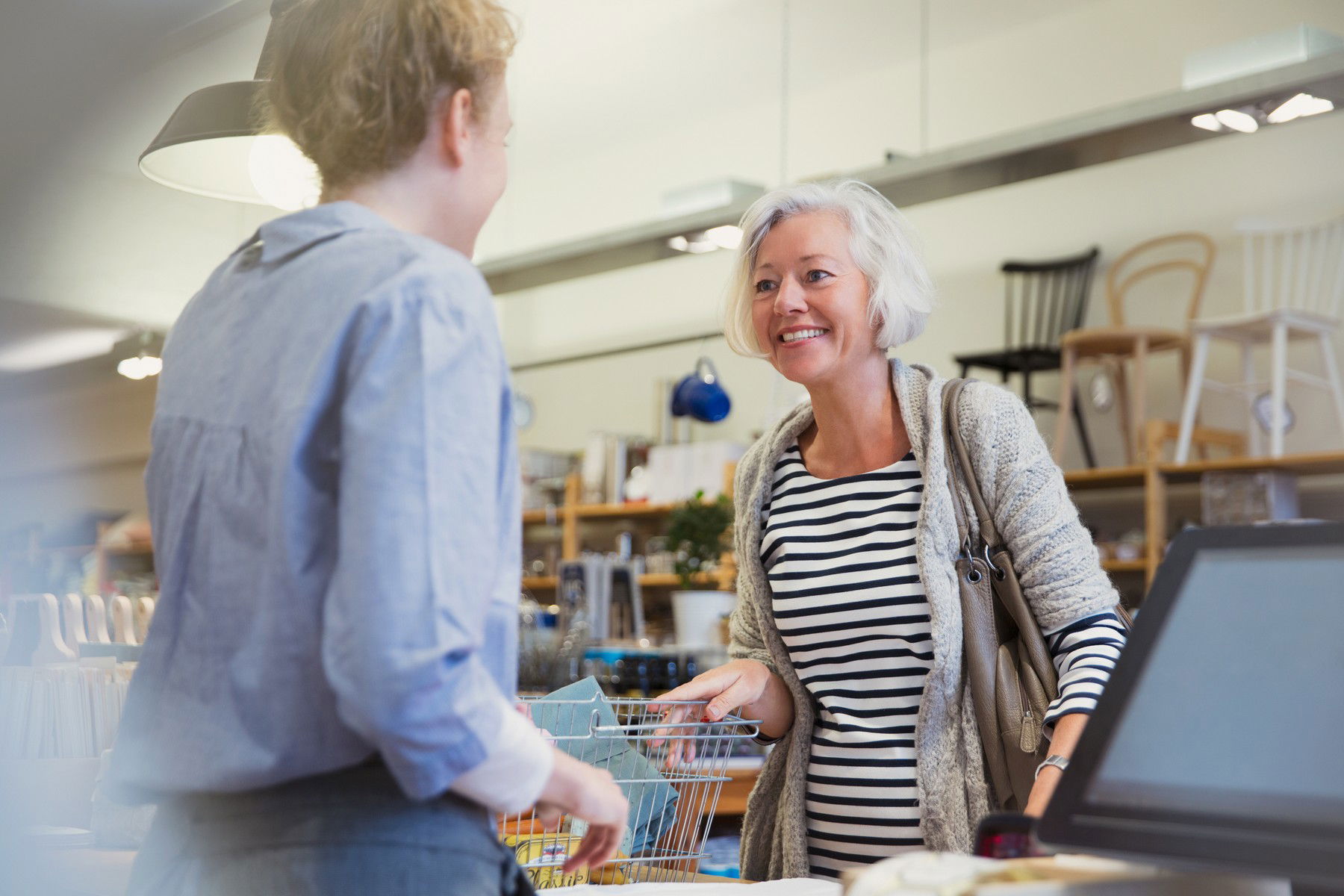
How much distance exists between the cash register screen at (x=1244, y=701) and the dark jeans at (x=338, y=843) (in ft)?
1.27

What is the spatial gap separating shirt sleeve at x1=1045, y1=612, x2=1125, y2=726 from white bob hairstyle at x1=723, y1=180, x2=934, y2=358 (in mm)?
472

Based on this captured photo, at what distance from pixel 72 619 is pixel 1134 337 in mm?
4416

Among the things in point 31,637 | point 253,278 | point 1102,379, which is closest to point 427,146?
point 253,278

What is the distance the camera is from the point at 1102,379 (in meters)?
5.64

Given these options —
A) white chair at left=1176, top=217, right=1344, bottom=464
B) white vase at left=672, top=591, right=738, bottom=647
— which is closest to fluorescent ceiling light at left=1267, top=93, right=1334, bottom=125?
white chair at left=1176, top=217, right=1344, bottom=464

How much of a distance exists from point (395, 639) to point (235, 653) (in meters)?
0.15

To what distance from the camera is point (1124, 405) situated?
5.55 metres

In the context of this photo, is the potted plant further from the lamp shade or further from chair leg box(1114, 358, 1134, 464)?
the lamp shade

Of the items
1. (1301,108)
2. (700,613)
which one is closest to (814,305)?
(1301,108)

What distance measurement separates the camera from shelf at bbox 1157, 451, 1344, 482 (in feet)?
15.5

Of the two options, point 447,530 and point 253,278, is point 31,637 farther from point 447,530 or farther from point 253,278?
point 447,530

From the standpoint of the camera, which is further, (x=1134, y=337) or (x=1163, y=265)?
(x=1163, y=265)

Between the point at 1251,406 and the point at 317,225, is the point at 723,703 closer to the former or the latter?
the point at 317,225

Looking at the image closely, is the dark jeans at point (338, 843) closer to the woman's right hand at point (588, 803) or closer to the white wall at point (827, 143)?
the woman's right hand at point (588, 803)
